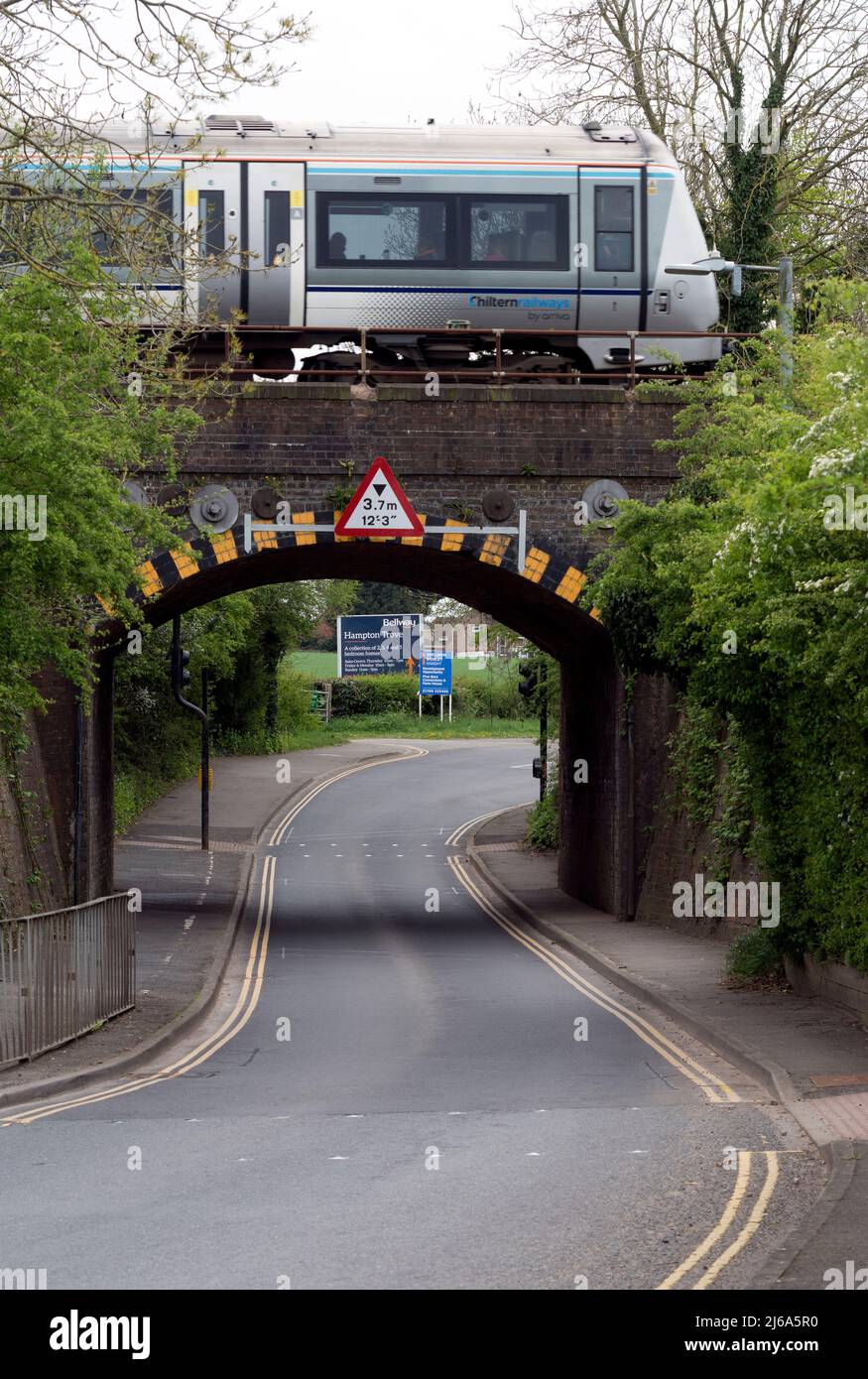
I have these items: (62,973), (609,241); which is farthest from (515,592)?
(62,973)

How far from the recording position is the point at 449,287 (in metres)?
23.7

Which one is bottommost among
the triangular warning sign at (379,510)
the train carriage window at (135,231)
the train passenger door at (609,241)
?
the triangular warning sign at (379,510)

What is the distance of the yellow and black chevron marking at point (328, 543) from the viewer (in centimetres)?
2370

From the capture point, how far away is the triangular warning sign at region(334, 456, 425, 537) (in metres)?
23.2

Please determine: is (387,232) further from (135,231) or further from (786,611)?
(135,231)

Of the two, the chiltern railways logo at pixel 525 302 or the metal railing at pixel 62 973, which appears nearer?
the metal railing at pixel 62 973

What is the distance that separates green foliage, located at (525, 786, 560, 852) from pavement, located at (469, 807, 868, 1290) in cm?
810

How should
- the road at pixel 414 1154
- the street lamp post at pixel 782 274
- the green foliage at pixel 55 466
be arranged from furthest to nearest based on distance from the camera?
the street lamp post at pixel 782 274, the green foliage at pixel 55 466, the road at pixel 414 1154

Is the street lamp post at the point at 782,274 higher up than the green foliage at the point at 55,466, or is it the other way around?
the street lamp post at the point at 782,274

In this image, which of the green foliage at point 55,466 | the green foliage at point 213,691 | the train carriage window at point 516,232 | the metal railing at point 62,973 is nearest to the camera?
the metal railing at point 62,973

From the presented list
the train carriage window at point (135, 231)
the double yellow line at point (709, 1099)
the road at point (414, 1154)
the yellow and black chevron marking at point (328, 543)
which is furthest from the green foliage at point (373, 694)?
the train carriage window at point (135, 231)

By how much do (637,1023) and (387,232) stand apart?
12.5 m

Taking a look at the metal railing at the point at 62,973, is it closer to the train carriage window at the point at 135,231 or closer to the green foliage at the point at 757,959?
the train carriage window at the point at 135,231

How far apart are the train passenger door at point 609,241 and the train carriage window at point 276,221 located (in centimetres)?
427
